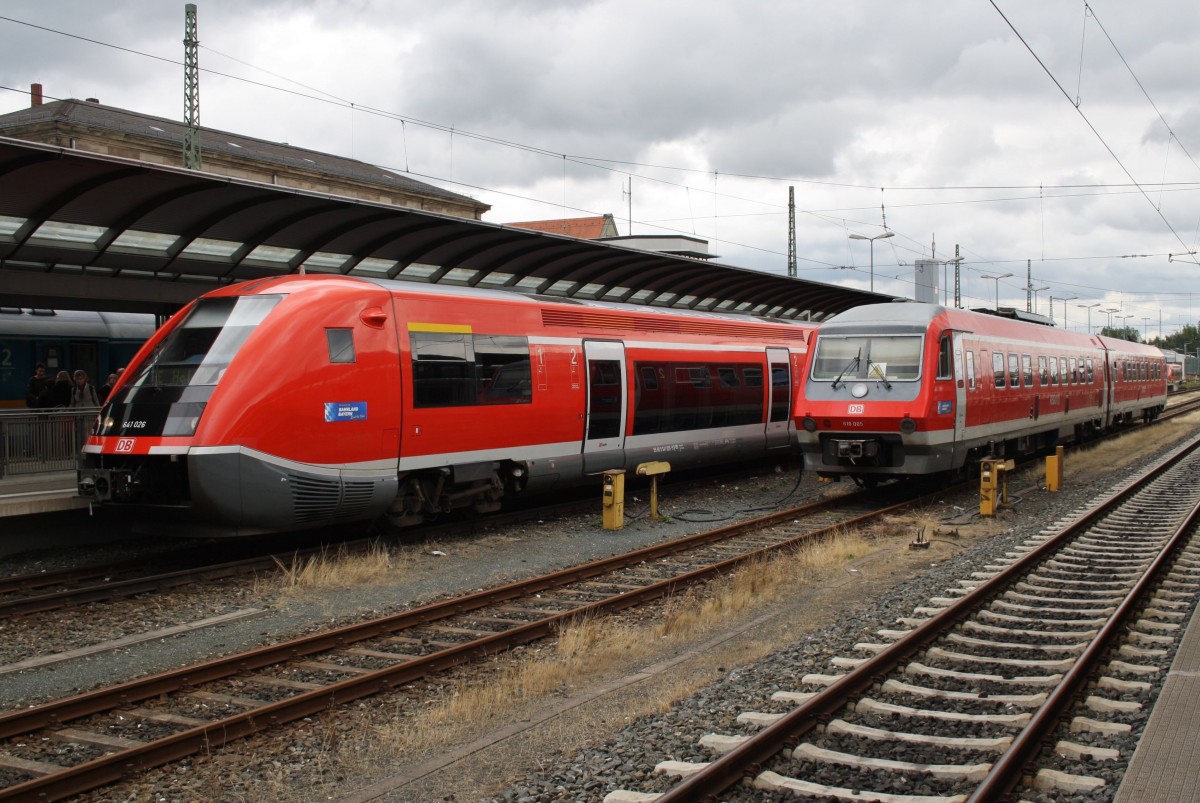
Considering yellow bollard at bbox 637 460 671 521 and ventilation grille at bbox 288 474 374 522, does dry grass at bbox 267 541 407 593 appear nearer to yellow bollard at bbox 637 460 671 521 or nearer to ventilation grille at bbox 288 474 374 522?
ventilation grille at bbox 288 474 374 522

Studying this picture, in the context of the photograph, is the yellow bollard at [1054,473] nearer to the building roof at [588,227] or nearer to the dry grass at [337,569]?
the dry grass at [337,569]

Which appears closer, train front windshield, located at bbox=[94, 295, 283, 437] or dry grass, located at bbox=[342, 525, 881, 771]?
dry grass, located at bbox=[342, 525, 881, 771]

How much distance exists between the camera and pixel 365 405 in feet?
35.6

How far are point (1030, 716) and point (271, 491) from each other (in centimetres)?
735

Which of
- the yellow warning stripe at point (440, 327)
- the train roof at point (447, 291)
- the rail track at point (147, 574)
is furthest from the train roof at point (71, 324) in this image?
the yellow warning stripe at point (440, 327)

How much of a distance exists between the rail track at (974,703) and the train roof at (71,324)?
15.6 meters

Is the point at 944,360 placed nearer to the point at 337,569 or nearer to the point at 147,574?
the point at 337,569

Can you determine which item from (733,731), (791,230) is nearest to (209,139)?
(791,230)

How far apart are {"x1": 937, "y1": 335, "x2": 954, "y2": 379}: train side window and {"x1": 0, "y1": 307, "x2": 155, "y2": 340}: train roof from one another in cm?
1399

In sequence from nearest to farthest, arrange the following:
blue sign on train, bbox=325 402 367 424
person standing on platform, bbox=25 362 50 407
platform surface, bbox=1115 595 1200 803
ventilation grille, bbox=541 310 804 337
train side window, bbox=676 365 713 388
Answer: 1. platform surface, bbox=1115 595 1200 803
2. blue sign on train, bbox=325 402 367 424
3. ventilation grille, bbox=541 310 804 337
4. person standing on platform, bbox=25 362 50 407
5. train side window, bbox=676 365 713 388

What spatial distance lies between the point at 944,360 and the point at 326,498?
377 inches

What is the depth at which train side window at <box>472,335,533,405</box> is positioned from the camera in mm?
12508

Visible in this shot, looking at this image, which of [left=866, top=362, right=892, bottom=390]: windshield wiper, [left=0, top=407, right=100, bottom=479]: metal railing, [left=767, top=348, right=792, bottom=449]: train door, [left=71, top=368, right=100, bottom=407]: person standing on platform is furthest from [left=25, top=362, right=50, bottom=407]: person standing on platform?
[left=767, top=348, right=792, bottom=449]: train door

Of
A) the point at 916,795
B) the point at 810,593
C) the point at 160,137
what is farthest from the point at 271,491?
the point at 160,137
